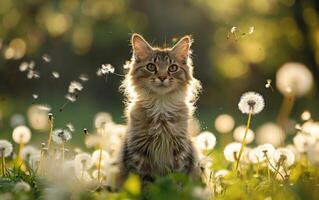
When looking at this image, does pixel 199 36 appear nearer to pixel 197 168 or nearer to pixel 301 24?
pixel 301 24

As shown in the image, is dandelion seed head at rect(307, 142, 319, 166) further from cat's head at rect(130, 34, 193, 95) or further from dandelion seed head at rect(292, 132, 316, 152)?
cat's head at rect(130, 34, 193, 95)

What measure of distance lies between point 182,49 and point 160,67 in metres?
0.44

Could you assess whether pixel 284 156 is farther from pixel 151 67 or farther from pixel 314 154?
pixel 151 67

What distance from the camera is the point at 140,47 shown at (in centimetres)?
721

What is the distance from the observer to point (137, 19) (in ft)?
93.4

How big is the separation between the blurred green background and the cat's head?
29.5 ft

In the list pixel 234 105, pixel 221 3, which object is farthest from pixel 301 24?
pixel 234 105

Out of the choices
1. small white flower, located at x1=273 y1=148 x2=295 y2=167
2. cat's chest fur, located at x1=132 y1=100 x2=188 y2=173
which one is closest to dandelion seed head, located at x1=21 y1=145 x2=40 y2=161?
cat's chest fur, located at x1=132 y1=100 x2=188 y2=173

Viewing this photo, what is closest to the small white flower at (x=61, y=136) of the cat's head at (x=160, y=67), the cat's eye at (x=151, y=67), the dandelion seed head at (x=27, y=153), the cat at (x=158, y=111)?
the cat at (x=158, y=111)

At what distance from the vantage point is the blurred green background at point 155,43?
Result: 19.5 m

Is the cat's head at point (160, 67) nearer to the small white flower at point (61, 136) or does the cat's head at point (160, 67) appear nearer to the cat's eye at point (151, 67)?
the cat's eye at point (151, 67)

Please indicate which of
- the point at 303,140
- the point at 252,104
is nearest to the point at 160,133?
the point at 252,104

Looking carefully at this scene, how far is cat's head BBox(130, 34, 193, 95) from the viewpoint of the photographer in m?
6.89

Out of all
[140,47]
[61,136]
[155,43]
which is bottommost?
[61,136]
